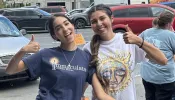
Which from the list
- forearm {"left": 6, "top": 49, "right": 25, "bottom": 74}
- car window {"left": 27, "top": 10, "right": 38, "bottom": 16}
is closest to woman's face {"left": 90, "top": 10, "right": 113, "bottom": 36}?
forearm {"left": 6, "top": 49, "right": 25, "bottom": 74}

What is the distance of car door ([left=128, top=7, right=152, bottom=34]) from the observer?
15.6 meters

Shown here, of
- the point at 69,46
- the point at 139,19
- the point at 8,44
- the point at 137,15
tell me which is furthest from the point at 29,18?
the point at 69,46

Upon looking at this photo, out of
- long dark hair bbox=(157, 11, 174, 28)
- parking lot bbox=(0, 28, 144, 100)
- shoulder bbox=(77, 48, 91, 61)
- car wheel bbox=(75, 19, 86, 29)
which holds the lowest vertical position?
parking lot bbox=(0, 28, 144, 100)

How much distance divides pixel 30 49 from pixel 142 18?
1346 cm

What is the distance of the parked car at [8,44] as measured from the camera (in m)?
7.90

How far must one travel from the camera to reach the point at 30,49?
265 cm

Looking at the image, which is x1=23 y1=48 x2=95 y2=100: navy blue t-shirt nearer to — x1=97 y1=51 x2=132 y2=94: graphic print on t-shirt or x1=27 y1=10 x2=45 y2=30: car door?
x1=97 y1=51 x2=132 y2=94: graphic print on t-shirt

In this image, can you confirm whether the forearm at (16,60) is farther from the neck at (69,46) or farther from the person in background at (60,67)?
the neck at (69,46)

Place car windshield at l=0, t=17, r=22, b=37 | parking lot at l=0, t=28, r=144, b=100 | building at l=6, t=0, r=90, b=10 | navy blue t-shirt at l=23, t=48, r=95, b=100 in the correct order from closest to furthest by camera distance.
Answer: navy blue t-shirt at l=23, t=48, r=95, b=100 → parking lot at l=0, t=28, r=144, b=100 → car windshield at l=0, t=17, r=22, b=37 → building at l=6, t=0, r=90, b=10

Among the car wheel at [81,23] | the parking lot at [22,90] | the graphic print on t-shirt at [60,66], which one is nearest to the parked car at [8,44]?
the parking lot at [22,90]

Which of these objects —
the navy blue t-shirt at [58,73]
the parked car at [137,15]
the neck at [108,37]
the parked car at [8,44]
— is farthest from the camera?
the parked car at [137,15]

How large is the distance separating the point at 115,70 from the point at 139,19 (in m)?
13.2

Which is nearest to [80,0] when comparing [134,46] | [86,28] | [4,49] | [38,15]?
[86,28]

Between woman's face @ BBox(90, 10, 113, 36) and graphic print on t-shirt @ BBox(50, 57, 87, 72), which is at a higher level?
woman's face @ BBox(90, 10, 113, 36)
